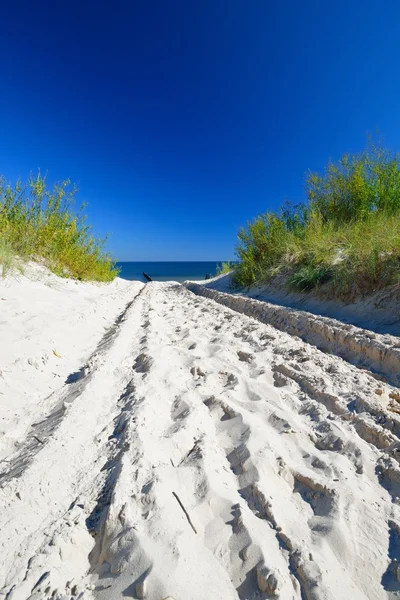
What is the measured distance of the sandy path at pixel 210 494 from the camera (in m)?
0.86

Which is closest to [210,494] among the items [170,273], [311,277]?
[311,277]

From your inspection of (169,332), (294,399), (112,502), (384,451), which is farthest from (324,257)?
(112,502)

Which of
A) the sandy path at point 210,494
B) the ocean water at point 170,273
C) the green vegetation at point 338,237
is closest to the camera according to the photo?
the sandy path at point 210,494

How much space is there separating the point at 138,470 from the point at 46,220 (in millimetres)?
6833

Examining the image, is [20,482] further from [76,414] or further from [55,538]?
[76,414]

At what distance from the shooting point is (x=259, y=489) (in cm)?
117

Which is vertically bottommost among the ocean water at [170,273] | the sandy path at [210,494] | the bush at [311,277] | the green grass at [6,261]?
the sandy path at [210,494]

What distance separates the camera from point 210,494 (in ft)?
3.80

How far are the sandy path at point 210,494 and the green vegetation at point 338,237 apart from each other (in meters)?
2.46

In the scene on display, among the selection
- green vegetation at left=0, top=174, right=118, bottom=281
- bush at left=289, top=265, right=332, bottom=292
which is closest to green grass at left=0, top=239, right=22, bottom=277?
green vegetation at left=0, top=174, right=118, bottom=281

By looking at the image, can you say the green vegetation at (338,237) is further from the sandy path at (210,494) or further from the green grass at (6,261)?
the green grass at (6,261)

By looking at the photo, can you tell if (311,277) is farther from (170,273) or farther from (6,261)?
(170,273)

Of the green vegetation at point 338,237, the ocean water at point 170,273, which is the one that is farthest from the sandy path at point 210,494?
the ocean water at point 170,273

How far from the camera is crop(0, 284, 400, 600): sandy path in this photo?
0.86m
